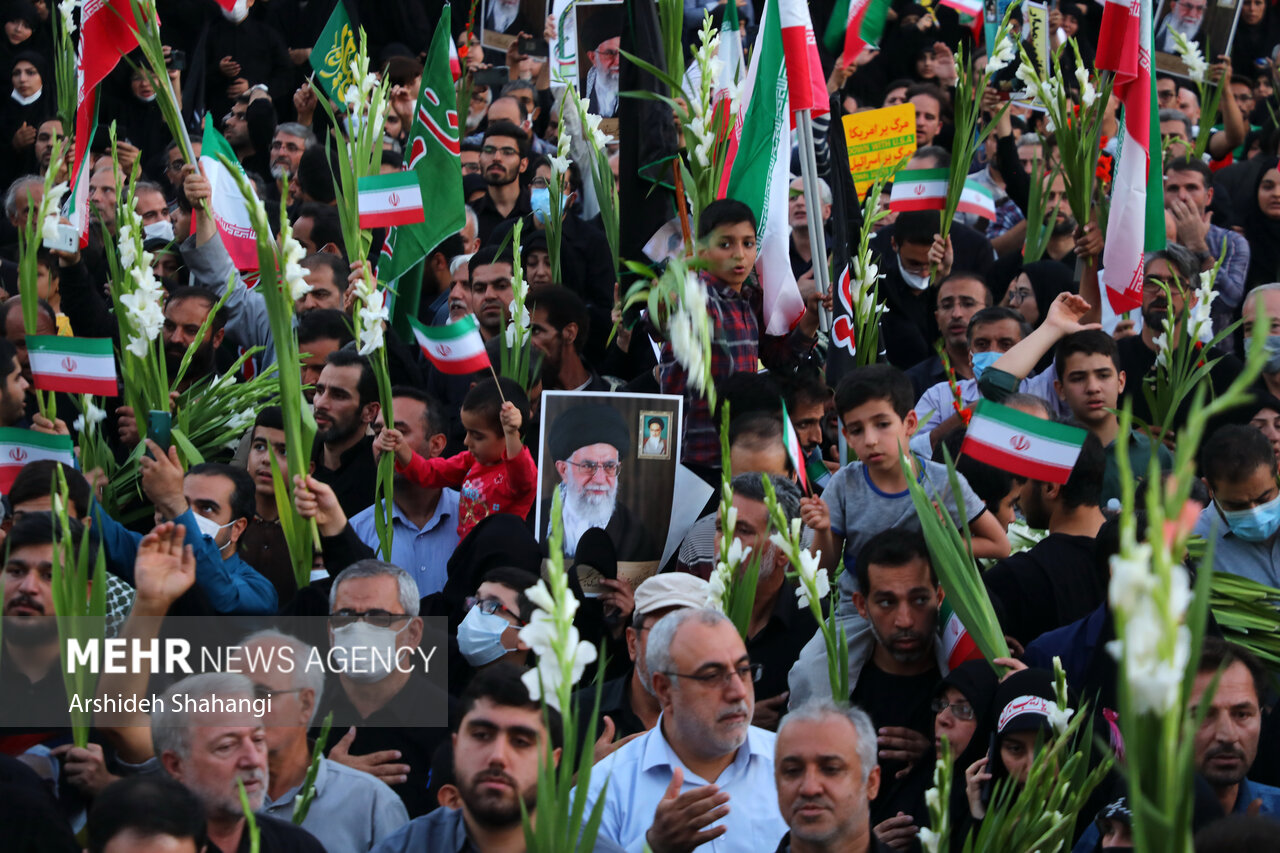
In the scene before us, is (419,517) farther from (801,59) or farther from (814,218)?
(801,59)

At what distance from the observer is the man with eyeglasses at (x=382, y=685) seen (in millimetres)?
4340

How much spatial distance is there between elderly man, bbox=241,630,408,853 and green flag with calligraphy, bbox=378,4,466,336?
2899mm

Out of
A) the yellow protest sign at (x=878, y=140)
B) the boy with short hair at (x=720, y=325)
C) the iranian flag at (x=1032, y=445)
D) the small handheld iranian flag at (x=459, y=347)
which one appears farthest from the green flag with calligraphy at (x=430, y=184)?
the iranian flag at (x=1032, y=445)

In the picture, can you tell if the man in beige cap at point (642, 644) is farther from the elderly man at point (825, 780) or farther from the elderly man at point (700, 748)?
the elderly man at point (825, 780)

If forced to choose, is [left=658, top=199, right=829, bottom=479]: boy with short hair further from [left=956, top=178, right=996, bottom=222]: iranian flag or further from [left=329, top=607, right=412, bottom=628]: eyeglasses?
[left=956, top=178, right=996, bottom=222]: iranian flag

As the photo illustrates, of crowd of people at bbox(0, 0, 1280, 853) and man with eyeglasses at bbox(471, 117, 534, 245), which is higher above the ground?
man with eyeglasses at bbox(471, 117, 534, 245)

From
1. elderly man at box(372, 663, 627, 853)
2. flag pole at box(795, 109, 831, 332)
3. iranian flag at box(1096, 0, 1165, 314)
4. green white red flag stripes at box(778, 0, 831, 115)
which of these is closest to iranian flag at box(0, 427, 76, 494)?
elderly man at box(372, 663, 627, 853)

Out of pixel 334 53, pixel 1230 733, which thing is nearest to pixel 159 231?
pixel 334 53

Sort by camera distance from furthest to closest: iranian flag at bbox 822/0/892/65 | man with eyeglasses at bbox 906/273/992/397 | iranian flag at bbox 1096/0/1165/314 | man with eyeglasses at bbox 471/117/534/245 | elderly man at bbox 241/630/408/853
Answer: iranian flag at bbox 822/0/892/65
man with eyeglasses at bbox 471/117/534/245
man with eyeglasses at bbox 906/273/992/397
iranian flag at bbox 1096/0/1165/314
elderly man at bbox 241/630/408/853

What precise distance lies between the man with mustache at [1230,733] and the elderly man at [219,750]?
2037mm

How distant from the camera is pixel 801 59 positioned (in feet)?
20.7

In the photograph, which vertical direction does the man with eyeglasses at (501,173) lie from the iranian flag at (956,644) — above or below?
above

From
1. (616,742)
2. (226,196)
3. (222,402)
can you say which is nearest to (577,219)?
(226,196)

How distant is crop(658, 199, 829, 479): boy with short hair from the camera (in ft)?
18.2
